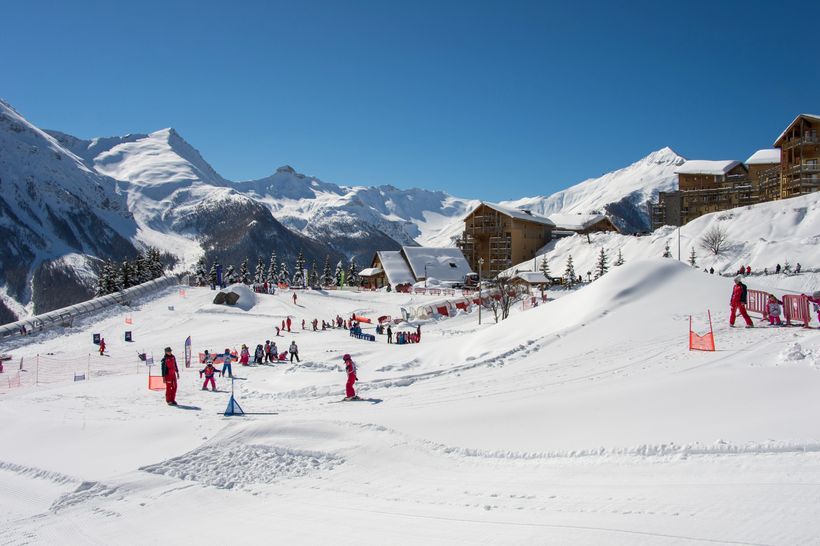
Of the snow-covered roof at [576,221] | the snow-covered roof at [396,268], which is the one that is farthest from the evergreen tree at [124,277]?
the snow-covered roof at [576,221]

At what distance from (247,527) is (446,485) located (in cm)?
265

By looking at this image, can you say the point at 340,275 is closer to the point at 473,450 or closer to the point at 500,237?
the point at 500,237

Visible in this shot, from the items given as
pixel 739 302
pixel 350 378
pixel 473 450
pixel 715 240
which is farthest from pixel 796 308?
pixel 715 240

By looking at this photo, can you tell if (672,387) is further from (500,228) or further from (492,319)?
(500,228)

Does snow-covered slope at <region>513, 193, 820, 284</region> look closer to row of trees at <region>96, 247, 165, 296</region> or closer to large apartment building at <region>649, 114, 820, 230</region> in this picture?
large apartment building at <region>649, 114, 820, 230</region>

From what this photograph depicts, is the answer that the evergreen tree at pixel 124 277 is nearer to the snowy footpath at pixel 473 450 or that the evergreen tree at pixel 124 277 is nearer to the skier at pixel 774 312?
the snowy footpath at pixel 473 450

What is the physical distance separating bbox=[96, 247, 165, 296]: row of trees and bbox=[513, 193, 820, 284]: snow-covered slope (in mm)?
47386

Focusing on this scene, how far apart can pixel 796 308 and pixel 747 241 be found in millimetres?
41243

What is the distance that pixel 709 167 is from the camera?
8025cm

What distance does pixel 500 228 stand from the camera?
77938 millimetres

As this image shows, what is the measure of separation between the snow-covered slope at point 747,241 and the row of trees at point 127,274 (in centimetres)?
4739

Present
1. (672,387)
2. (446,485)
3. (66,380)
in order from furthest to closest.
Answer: (66,380), (672,387), (446,485)

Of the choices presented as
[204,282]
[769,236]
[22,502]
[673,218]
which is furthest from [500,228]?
[22,502]

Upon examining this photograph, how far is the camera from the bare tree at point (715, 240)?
51969 millimetres
